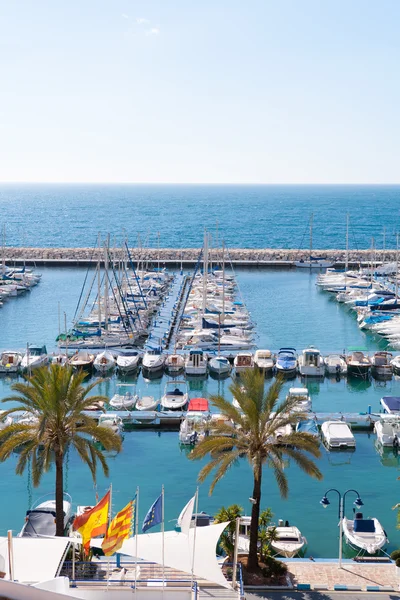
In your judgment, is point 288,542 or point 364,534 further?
point 364,534

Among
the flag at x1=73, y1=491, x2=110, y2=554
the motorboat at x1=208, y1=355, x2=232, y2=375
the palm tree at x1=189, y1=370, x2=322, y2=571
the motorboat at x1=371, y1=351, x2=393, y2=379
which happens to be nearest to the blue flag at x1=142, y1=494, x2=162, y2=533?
the flag at x1=73, y1=491, x2=110, y2=554

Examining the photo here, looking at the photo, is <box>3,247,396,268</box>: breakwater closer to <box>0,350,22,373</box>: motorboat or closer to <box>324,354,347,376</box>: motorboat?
<box>0,350,22,373</box>: motorboat

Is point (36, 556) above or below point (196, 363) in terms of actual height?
above

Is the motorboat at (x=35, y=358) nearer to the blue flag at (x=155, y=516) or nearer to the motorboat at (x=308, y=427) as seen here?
the motorboat at (x=308, y=427)

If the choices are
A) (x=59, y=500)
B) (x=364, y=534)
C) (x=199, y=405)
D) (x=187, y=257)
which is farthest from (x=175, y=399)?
(x=187, y=257)

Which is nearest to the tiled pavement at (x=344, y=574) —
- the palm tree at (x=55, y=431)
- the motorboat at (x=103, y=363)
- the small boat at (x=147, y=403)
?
the palm tree at (x=55, y=431)

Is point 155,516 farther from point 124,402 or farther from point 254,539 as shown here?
point 124,402

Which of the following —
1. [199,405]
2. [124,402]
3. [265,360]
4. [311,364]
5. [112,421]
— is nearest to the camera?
[112,421]
